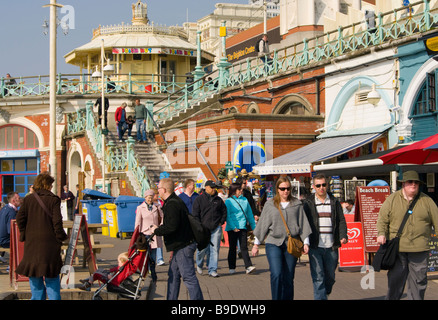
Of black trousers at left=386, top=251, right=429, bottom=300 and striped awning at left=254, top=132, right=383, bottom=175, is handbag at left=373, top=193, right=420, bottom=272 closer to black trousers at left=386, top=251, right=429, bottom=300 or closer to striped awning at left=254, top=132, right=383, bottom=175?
black trousers at left=386, top=251, right=429, bottom=300

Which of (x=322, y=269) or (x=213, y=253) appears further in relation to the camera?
(x=213, y=253)

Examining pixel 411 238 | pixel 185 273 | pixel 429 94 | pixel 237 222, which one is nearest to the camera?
pixel 411 238

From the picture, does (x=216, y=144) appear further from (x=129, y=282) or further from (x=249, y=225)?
(x=129, y=282)

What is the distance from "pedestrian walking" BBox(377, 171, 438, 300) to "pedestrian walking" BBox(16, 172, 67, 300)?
13.0ft

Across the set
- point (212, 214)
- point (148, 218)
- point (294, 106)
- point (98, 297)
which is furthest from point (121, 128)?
point (98, 297)

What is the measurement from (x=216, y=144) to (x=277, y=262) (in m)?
15.1

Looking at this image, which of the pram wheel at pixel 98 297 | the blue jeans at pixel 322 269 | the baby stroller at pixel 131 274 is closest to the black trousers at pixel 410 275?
the blue jeans at pixel 322 269

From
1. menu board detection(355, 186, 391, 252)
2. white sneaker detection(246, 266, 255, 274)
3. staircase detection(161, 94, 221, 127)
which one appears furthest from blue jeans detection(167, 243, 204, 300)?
staircase detection(161, 94, 221, 127)

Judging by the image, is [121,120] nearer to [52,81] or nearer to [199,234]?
[52,81]

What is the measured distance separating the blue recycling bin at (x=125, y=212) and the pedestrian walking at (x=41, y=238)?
13.2 meters

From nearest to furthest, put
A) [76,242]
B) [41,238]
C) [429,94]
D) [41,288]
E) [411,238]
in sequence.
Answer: [411,238] → [41,238] → [41,288] → [76,242] → [429,94]

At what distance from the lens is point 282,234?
29.6ft

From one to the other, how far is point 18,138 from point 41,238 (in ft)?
103

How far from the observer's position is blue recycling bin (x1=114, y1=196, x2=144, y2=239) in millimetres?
21844
